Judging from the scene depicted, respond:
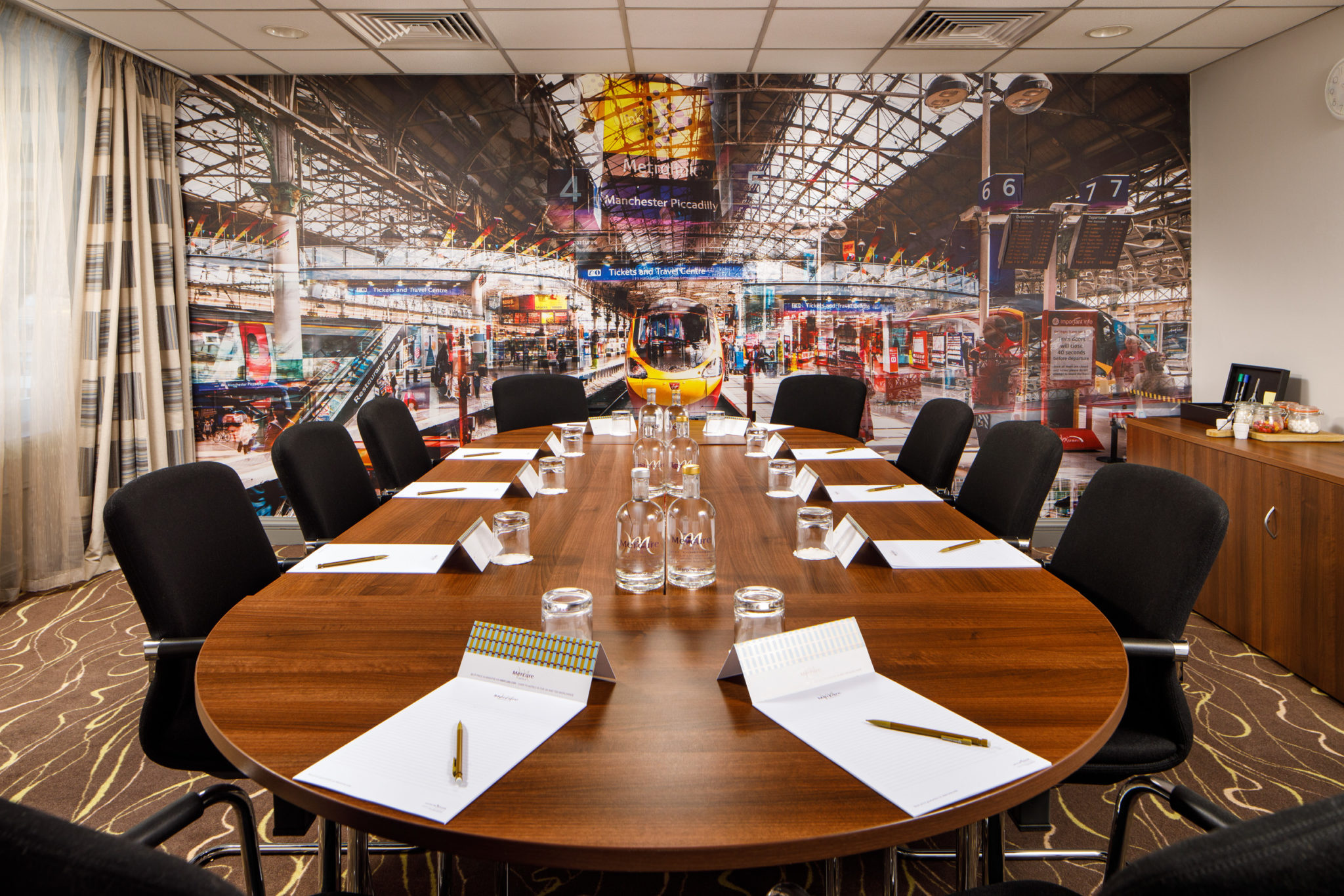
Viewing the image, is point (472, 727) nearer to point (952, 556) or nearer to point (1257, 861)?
point (1257, 861)

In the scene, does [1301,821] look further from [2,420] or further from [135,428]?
[135,428]

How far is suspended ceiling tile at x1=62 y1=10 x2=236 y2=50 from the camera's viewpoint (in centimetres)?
408

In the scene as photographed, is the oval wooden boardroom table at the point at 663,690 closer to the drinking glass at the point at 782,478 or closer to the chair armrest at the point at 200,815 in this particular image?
the chair armrest at the point at 200,815

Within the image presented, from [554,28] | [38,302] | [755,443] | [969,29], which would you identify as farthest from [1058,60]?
[38,302]

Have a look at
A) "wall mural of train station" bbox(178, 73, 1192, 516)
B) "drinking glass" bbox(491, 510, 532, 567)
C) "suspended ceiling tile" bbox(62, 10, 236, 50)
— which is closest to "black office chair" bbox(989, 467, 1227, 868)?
"drinking glass" bbox(491, 510, 532, 567)

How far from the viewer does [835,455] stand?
349 cm

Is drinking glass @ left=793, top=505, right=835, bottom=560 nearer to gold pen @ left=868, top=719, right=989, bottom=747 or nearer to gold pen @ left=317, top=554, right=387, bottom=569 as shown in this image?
gold pen @ left=868, top=719, right=989, bottom=747

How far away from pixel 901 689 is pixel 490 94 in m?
5.07

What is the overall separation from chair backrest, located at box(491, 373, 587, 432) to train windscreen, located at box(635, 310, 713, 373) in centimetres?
82

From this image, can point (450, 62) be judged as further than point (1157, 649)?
Yes

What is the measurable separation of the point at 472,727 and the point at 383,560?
0.94 m

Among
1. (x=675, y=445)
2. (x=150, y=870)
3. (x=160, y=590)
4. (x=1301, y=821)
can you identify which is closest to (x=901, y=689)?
(x=1301, y=821)

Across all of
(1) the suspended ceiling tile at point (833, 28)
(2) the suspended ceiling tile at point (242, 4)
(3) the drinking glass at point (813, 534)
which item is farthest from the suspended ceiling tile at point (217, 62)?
(3) the drinking glass at point (813, 534)

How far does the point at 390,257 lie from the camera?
213 inches
